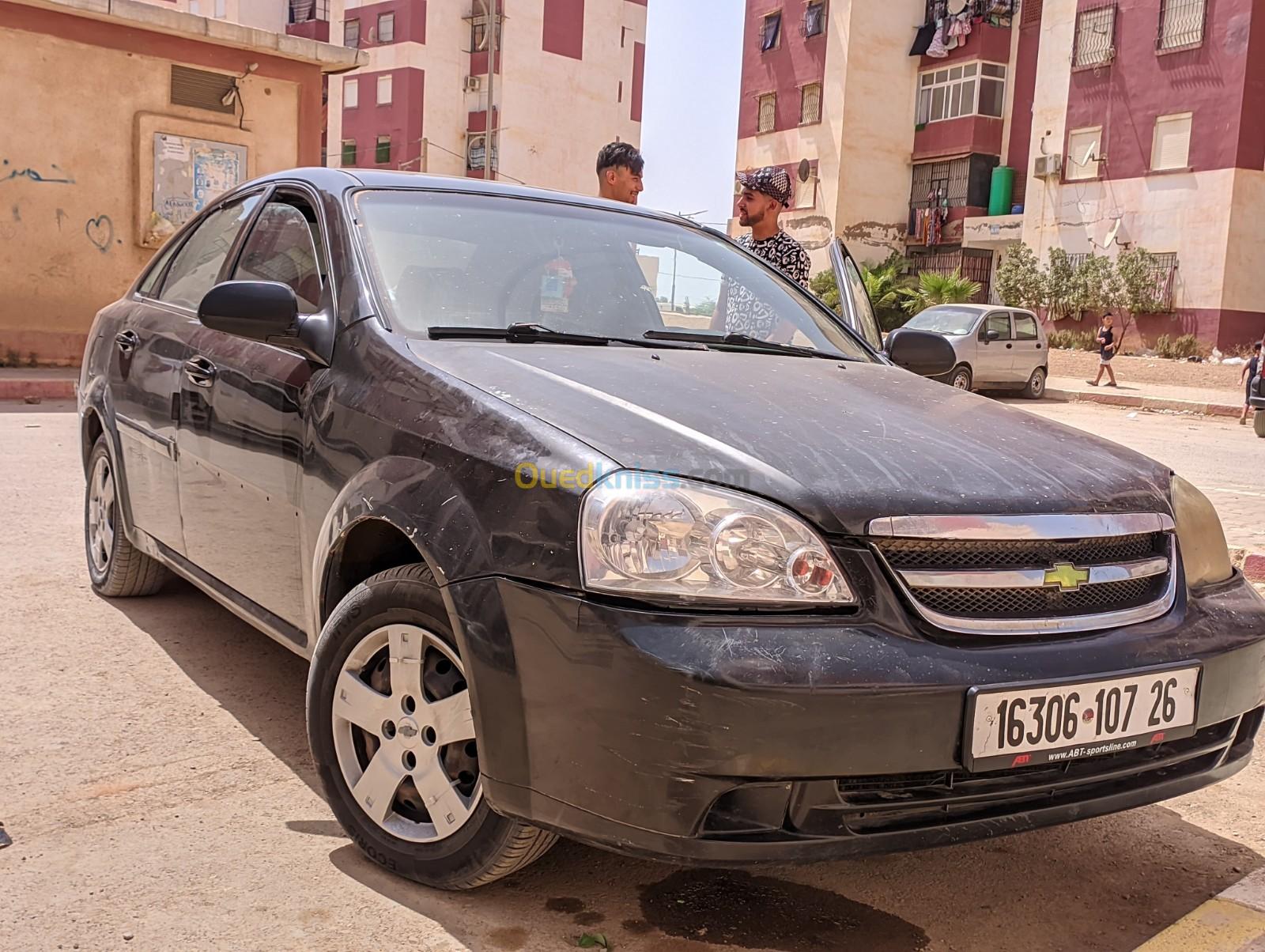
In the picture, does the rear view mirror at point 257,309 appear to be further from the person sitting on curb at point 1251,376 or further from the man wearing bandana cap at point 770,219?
the person sitting on curb at point 1251,376

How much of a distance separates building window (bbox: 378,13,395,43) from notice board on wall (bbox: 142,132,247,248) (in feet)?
118

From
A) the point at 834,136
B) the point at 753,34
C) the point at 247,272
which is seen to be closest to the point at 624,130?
the point at 753,34

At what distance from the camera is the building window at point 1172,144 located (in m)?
30.7

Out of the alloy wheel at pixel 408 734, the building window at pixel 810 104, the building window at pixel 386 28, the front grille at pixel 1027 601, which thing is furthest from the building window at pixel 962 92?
the alloy wheel at pixel 408 734

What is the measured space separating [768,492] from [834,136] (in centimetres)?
4007

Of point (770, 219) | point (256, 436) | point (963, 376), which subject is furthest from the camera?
point (963, 376)

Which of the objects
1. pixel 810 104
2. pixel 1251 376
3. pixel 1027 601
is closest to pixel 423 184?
pixel 1027 601

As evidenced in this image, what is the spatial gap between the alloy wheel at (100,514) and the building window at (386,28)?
47.6 meters

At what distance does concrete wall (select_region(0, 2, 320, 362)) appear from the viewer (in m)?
13.9

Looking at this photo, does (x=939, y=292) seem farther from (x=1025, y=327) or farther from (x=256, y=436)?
(x=256, y=436)

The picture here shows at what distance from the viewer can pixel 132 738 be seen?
333 cm

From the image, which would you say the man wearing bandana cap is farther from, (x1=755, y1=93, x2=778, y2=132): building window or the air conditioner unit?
(x1=755, y1=93, x2=778, y2=132): building window

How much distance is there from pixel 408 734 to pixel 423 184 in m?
1.70

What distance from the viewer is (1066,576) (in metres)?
2.33
